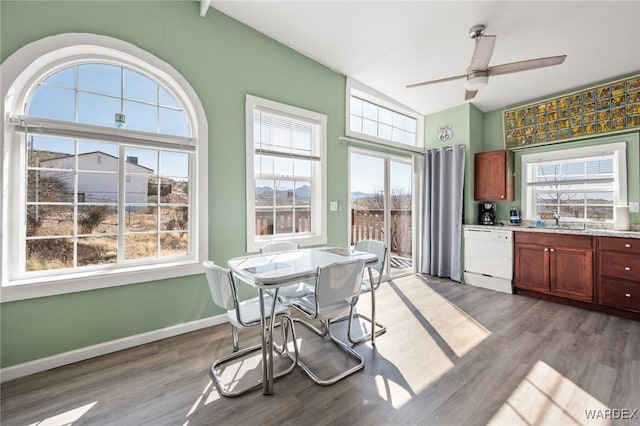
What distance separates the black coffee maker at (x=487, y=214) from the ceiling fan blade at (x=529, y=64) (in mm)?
2480

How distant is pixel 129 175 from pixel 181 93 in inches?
35.8

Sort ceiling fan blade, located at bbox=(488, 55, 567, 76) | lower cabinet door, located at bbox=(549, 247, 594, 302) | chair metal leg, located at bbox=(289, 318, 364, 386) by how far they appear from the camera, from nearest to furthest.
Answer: chair metal leg, located at bbox=(289, 318, 364, 386), ceiling fan blade, located at bbox=(488, 55, 567, 76), lower cabinet door, located at bbox=(549, 247, 594, 302)

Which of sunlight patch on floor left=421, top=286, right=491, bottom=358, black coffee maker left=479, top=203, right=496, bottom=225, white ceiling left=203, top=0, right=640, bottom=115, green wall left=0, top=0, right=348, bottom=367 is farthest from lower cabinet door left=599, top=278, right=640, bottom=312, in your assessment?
green wall left=0, top=0, right=348, bottom=367

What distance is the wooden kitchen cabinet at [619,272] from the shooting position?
2.88 metres

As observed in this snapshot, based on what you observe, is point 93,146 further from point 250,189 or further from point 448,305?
point 448,305

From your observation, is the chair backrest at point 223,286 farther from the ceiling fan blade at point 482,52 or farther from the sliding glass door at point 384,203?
the ceiling fan blade at point 482,52

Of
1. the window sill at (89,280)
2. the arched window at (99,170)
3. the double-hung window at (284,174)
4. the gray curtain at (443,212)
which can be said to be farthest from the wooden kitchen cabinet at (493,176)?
→ the window sill at (89,280)

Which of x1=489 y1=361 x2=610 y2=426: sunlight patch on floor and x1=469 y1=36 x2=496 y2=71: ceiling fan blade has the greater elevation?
x1=469 y1=36 x2=496 y2=71: ceiling fan blade

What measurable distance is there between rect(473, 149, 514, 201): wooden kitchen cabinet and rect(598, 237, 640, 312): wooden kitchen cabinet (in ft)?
4.11

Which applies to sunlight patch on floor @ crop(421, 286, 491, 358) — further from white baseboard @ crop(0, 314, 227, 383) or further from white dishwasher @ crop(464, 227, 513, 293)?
white baseboard @ crop(0, 314, 227, 383)

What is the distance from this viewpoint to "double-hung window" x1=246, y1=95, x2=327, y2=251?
3.01 m

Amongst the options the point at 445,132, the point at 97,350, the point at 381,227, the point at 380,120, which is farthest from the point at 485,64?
the point at 97,350

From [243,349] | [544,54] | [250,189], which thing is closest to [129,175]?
[250,189]

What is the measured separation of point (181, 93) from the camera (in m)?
2.59
